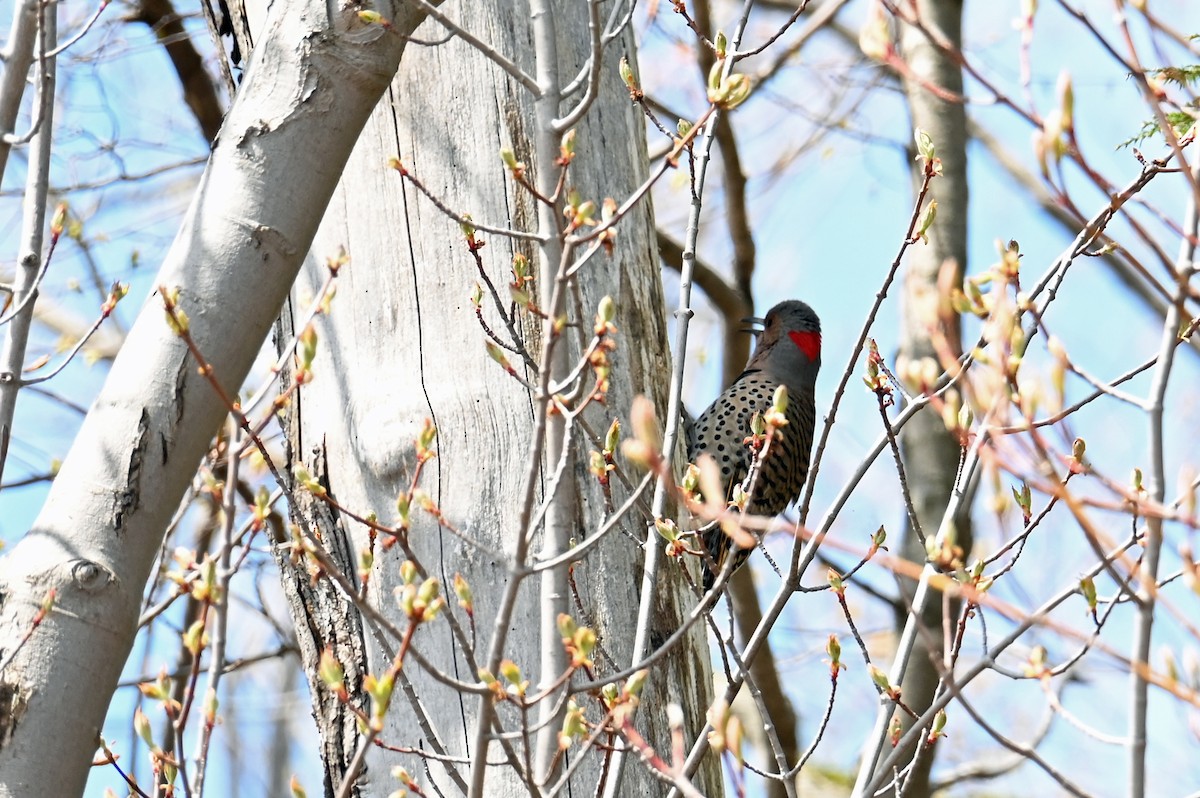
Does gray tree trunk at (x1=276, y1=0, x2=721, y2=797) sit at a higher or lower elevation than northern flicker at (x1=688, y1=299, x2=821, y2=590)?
lower

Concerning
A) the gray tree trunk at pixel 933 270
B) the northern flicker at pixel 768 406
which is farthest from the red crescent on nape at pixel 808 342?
the gray tree trunk at pixel 933 270

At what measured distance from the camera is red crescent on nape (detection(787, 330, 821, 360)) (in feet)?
18.2

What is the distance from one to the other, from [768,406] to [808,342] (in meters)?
0.57

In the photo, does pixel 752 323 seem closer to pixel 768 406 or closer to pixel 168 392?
pixel 768 406

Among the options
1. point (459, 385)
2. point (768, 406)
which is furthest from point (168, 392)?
point (768, 406)

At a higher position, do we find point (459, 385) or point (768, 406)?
point (768, 406)

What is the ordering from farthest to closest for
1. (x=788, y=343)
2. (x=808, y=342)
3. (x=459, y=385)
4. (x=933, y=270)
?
1. (x=808, y=342)
2. (x=788, y=343)
3. (x=933, y=270)
4. (x=459, y=385)

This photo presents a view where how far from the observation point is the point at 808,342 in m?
5.62

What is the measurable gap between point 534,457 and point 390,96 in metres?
1.81

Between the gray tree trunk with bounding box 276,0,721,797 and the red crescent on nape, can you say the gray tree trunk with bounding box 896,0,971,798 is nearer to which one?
the red crescent on nape

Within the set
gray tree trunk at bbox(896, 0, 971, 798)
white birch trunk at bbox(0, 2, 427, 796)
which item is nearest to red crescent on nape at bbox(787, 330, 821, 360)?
gray tree trunk at bbox(896, 0, 971, 798)

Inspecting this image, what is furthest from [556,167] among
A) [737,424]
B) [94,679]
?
[737,424]

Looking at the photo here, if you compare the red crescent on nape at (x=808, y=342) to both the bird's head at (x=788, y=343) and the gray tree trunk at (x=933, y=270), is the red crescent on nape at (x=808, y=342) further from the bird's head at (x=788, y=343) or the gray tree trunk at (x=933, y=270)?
the gray tree trunk at (x=933, y=270)

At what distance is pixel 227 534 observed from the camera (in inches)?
72.1
